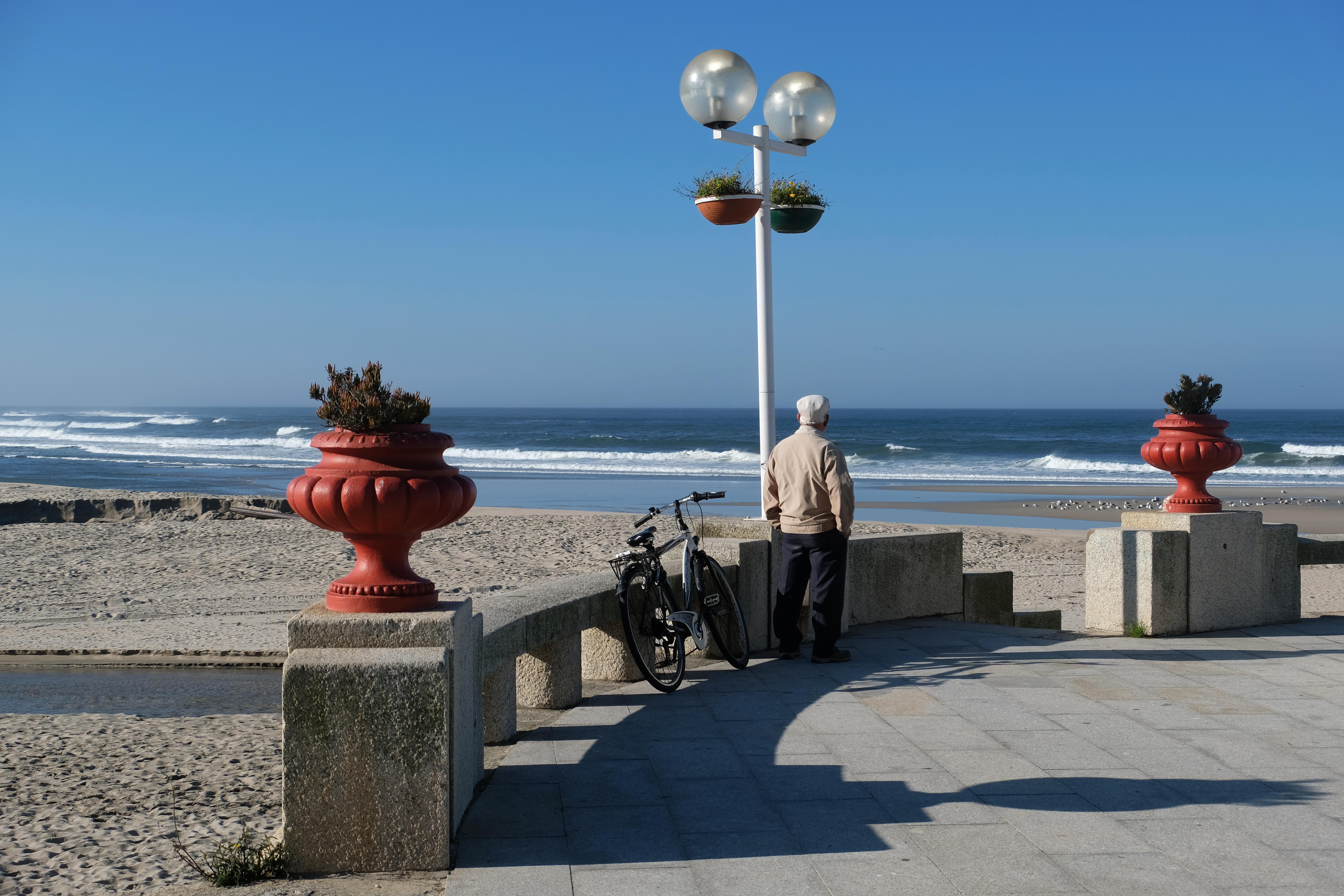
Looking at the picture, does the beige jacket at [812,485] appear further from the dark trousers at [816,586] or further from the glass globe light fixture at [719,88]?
the glass globe light fixture at [719,88]

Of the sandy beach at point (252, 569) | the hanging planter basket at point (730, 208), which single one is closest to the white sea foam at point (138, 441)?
the sandy beach at point (252, 569)

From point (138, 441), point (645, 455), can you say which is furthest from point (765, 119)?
point (138, 441)

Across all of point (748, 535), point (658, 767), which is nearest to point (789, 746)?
point (658, 767)

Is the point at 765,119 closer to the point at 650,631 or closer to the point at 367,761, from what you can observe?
the point at 650,631

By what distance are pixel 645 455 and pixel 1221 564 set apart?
4493 centimetres

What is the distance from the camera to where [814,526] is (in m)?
6.20

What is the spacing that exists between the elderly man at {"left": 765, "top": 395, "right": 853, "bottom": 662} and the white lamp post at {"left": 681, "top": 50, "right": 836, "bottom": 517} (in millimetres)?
195

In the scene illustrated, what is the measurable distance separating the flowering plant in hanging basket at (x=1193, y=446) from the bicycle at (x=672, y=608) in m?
3.03

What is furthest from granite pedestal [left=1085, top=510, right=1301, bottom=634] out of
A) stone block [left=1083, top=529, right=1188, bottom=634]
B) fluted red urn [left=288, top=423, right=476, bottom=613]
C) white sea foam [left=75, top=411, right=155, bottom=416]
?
white sea foam [left=75, top=411, right=155, bottom=416]

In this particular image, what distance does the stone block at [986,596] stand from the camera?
8.16m

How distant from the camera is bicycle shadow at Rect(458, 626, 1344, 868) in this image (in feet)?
11.7

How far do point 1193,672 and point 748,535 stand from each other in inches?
103

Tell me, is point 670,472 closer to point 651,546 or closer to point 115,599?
point 115,599

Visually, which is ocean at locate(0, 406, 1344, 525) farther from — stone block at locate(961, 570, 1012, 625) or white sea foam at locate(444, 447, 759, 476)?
stone block at locate(961, 570, 1012, 625)
